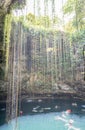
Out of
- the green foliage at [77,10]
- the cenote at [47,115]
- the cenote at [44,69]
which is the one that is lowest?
the cenote at [47,115]

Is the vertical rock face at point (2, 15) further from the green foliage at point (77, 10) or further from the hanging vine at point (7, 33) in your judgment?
the green foliage at point (77, 10)

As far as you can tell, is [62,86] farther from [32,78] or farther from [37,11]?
[37,11]

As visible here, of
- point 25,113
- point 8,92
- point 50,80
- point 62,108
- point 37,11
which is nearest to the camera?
point 37,11

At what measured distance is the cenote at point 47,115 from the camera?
6.41 m

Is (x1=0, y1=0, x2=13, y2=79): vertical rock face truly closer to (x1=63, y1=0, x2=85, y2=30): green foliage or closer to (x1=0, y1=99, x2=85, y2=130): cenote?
(x1=0, y1=99, x2=85, y2=130): cenote

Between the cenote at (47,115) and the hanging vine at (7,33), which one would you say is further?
the cenote at (47,115)

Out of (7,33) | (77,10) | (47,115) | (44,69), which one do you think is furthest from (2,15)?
(47,115)

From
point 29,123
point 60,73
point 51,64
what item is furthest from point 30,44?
point 29,123

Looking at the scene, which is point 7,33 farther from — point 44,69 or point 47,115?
point 47,115

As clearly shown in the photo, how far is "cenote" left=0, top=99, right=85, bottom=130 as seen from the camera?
21.0ft

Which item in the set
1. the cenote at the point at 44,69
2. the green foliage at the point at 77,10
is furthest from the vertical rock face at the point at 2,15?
the green foliage at the point at 77,10

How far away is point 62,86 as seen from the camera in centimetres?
875

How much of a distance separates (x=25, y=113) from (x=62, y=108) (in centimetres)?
158

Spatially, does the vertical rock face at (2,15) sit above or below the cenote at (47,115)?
above
